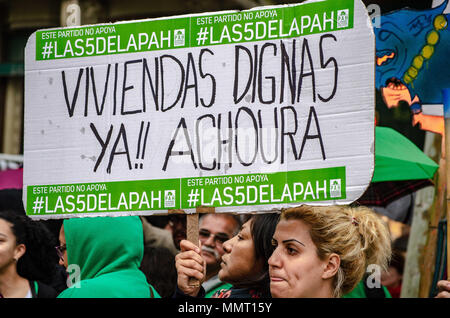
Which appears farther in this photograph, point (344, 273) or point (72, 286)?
point (72, 286)

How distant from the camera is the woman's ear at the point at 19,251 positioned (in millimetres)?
5293

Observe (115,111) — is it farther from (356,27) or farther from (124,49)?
(356,27)

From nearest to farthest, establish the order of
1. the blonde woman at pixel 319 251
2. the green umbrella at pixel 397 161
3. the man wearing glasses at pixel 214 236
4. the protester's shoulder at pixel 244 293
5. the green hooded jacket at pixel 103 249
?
the blonde woman at pixel 319 251
the protester's shoulder at pixel 244 293
the green hooded jacket at pixel 103 249
the man wearing glasses at pixel 214 236
the green umbrella at pixel 397 161

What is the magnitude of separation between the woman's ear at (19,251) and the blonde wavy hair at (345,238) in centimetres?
198

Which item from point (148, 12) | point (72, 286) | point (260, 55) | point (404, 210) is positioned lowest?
point (72, 286)

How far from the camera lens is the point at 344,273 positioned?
3.94 m

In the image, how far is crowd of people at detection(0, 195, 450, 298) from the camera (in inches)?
152

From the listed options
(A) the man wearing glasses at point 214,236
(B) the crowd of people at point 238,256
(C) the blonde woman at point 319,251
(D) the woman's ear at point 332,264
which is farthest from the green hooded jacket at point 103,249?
(A) the man wearing glasses at point 214,236


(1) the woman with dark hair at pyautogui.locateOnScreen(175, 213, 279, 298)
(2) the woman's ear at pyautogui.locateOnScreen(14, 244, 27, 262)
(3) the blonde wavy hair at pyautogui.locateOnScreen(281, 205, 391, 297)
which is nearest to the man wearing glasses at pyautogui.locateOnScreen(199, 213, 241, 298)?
(2) the woman's ear at pyautogui.locateOnScreen(14, 244, 27, 262)

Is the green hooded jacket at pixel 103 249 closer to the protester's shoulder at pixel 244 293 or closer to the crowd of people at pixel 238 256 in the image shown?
the crowd of people at pixel 238 256

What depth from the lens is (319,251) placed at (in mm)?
3902

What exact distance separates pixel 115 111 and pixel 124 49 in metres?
0.29

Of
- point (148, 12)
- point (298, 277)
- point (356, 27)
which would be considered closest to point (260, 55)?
point (356, 27)

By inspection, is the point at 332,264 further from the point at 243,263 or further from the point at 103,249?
the point at 103,249
